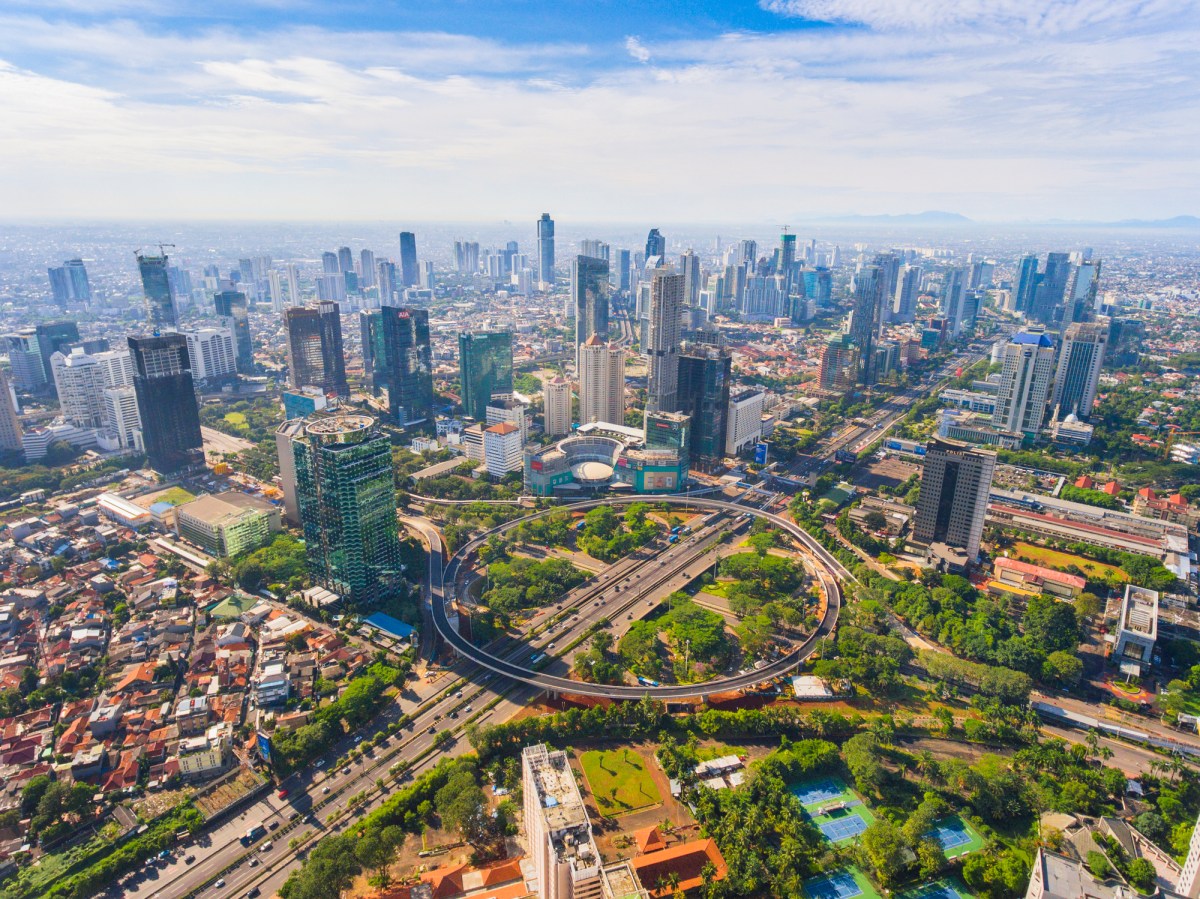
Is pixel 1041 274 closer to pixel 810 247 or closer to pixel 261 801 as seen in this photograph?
pixel 810 247

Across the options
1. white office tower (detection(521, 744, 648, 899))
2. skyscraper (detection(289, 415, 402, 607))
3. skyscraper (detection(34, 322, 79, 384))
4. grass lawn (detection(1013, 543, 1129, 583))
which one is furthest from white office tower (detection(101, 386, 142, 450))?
grass lawn (detection(1013, 543, 1129, 583))

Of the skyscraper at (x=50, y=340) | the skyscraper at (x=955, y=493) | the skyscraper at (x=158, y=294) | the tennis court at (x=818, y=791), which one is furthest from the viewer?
the skyscraper at (x=158, y=294)

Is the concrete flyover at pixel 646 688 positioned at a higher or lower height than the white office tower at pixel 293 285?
lower

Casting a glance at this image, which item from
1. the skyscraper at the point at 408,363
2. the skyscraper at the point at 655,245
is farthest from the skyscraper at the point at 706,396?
the skyscraper at the point at 655,245

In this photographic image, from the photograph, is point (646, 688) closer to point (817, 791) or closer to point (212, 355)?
point (817, 791)

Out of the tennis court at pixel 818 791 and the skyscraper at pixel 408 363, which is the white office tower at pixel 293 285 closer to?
the skyscraper at pixel 408 363

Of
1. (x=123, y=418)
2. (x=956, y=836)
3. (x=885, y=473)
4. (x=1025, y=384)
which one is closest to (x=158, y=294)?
(x=123, y=418)

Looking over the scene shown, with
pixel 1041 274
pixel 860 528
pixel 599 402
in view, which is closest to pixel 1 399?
pixel 599 402
